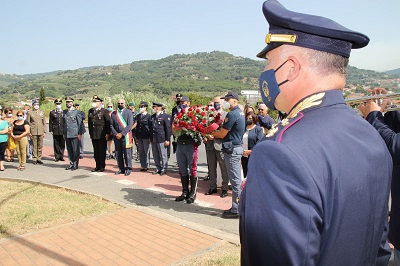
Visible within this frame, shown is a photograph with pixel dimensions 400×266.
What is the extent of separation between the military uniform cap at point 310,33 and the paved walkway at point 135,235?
3352 mm

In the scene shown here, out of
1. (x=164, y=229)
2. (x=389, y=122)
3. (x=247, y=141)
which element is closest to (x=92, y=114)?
(x=247, y=141)

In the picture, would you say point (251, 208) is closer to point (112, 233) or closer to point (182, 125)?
point (112, 233)

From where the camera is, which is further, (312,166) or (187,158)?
(187,158)

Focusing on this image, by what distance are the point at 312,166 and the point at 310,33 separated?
0.53 metres

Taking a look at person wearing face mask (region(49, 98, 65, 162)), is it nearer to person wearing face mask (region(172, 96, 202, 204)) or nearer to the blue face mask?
person wearing face mask (region(172, 96, 202, 204))

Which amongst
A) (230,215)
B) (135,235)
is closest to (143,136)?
(230,215)

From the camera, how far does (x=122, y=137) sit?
944 cm

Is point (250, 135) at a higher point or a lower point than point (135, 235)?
higher

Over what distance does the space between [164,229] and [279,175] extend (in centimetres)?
427

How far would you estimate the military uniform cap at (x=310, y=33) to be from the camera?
4.08ft

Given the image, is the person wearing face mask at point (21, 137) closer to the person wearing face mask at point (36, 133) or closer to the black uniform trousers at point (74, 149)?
the person wearing face mask at point (36, 133)

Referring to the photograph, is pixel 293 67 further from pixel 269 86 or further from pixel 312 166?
pixel 312 166

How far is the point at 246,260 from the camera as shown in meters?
1.19

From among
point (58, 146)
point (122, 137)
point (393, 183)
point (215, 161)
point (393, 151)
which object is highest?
point (393, 151)
